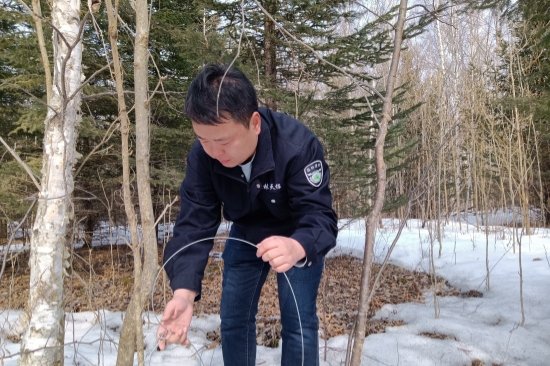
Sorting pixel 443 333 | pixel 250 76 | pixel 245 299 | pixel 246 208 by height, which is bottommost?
pixel 443 333

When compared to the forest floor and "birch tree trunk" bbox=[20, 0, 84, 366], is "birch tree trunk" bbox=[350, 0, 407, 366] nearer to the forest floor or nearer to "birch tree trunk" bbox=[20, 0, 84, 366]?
the forest floor

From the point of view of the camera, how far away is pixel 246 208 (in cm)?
157

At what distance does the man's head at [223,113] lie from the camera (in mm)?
1201

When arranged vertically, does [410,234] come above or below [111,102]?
below

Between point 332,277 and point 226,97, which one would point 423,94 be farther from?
point 226,97

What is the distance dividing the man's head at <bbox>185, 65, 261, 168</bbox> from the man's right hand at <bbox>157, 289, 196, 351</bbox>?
52 centimetres

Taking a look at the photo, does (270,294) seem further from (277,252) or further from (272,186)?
(277,252)

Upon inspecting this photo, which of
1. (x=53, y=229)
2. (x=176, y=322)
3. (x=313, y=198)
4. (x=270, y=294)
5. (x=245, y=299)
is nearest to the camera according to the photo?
(x=176, y=322)

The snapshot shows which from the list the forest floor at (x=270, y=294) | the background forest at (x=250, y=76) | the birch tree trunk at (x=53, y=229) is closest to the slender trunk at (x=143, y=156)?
the birch tree trunk at (x=53, y=229)

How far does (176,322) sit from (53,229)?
1.57 meters

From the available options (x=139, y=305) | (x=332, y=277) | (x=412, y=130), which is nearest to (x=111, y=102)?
(x=332, y=277)

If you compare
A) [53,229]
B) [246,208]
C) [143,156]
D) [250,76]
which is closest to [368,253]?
[246,208]

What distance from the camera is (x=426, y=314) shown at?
133 inches

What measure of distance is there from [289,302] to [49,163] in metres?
1.83
